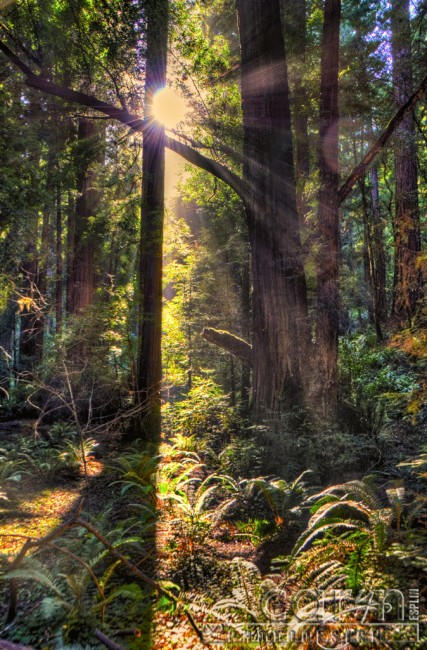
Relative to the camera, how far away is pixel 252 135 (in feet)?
25.6

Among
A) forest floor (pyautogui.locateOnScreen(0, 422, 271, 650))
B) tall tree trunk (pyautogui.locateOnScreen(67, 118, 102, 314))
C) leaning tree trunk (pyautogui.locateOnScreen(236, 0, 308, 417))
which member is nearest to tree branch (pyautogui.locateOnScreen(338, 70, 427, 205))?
leaning tree trunk (pyautogui.locateOnScreen(236, 0, 308, 417))

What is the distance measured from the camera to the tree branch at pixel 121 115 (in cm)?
739

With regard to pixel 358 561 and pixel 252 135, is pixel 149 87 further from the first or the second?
pixel 358 561

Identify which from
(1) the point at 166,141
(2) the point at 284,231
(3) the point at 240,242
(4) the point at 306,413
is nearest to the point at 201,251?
(3) the point at 240,242

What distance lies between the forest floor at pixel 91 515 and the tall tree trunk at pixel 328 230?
3.69 m

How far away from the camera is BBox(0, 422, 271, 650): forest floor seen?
8.11ft

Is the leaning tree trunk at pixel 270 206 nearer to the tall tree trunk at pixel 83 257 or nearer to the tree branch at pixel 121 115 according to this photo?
the tree branch at pixel 121 115

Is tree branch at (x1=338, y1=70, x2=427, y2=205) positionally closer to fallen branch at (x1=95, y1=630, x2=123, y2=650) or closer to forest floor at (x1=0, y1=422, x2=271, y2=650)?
forest floor at (x1=0, y1=422, x2=271, y2=650)

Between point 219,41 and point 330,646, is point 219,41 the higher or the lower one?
the higher one

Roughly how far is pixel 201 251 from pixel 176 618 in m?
Result: 13.0

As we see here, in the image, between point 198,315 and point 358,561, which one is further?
point 198,315

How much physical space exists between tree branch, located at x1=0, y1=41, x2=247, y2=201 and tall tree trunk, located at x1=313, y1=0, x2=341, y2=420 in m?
1.78

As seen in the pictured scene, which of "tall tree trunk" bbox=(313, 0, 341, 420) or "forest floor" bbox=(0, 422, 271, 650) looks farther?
"tall tree trunk" bbox=(313, 0, 341, 420)

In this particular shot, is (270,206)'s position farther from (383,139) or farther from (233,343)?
(233,343)
